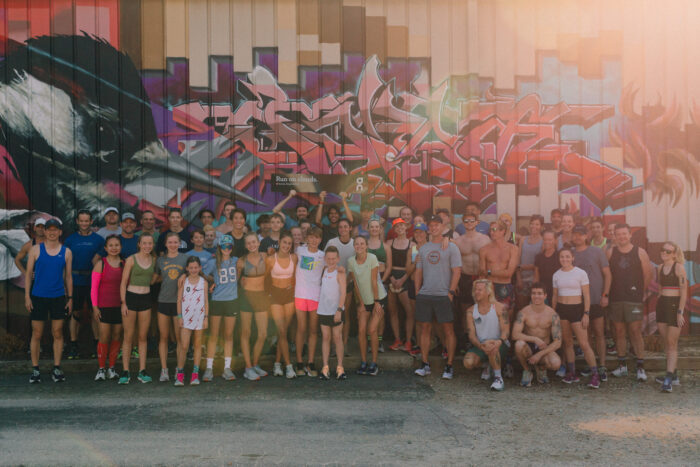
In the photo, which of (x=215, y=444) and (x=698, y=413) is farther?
(x=698, y=413)

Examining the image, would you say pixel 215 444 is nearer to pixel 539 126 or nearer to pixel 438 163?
pixel 438 163

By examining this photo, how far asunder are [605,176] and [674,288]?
3.41 m

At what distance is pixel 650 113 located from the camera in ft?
32.2

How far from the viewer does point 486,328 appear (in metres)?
7.06

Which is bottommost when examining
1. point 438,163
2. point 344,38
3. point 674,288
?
point 674,288

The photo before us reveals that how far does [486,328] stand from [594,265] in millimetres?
1925

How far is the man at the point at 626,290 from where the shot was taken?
7379 millimetres

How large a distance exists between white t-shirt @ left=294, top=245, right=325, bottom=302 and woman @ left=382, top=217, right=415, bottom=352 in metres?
1.22

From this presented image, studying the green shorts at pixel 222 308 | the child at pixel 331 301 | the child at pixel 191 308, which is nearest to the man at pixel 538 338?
the child at pixel 331 301

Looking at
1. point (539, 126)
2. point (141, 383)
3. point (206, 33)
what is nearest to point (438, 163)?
point (539, 126)

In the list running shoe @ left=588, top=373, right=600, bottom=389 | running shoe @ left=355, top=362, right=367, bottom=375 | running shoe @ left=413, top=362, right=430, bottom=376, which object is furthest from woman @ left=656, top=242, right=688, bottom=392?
running shoe @ left=355, top=362, right=367, bottom=375

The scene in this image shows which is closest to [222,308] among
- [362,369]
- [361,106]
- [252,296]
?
[252,296]

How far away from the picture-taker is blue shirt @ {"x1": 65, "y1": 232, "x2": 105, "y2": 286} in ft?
26.3

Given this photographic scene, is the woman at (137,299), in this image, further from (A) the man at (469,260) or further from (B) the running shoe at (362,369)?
(A) the man at (469,260)
